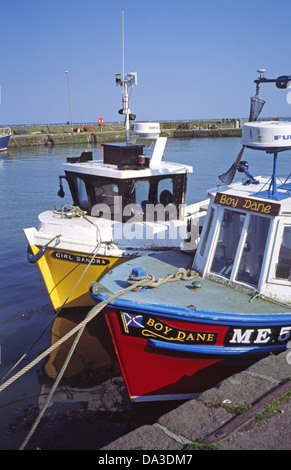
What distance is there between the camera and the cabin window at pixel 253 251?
7047 mm

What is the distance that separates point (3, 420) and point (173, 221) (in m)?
6.15

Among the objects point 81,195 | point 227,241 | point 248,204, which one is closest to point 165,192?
point 81,195

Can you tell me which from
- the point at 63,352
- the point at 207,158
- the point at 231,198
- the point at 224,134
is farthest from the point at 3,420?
the point at 224,134

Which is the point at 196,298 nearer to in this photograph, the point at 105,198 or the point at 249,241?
the point at 249,241

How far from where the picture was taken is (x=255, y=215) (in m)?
7.07

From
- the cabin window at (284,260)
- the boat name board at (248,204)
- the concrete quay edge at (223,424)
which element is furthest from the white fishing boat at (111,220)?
the concrete quay edge at (223,424)

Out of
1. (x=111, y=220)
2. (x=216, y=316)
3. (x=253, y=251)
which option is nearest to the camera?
(x=216, y=316)

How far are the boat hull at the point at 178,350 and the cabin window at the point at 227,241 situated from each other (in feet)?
4.30

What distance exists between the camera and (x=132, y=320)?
658 cm

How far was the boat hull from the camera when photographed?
6.46m

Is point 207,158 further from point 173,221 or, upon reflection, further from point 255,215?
point 255,215

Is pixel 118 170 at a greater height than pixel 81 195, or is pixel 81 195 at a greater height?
pixel 118 170

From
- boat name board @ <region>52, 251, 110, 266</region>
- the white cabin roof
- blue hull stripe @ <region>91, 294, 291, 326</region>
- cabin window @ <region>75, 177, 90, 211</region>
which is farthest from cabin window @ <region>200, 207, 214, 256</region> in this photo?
cabin window @ <region>75, 177, 90, 211</region>

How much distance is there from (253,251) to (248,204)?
84 cm
